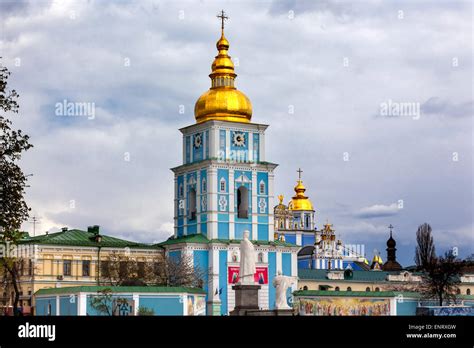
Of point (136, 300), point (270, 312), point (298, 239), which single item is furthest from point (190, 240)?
point (298, 239)

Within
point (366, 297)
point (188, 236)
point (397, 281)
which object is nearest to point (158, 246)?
point (188, 236)

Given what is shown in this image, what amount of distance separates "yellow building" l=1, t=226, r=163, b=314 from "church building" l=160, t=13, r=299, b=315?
13.8ft

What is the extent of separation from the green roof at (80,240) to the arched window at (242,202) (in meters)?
6.49

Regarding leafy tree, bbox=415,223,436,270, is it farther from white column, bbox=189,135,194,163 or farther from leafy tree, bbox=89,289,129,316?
leafy tree, bbox=89,289,129,316

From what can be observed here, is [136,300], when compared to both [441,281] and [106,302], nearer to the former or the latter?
[106,302]

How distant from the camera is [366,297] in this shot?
2815 inches

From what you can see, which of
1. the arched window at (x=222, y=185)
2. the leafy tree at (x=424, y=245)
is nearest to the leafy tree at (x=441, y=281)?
the leafy tree at (x=424, y=245)

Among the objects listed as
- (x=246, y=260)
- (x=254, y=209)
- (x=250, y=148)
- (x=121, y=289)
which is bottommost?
(x=121, y=289)

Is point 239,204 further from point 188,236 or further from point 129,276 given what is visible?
point 129,276

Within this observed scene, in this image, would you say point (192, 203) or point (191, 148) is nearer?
point (192, 203)

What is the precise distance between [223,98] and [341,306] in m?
17.5

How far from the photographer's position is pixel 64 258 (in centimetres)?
7119

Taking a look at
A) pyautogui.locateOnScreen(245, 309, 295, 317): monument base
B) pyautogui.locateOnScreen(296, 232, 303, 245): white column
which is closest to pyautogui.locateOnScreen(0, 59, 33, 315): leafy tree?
pyautogui.locateOnScreen(245, 309, 295, 317): monument base

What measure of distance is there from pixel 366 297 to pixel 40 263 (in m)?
21.2
